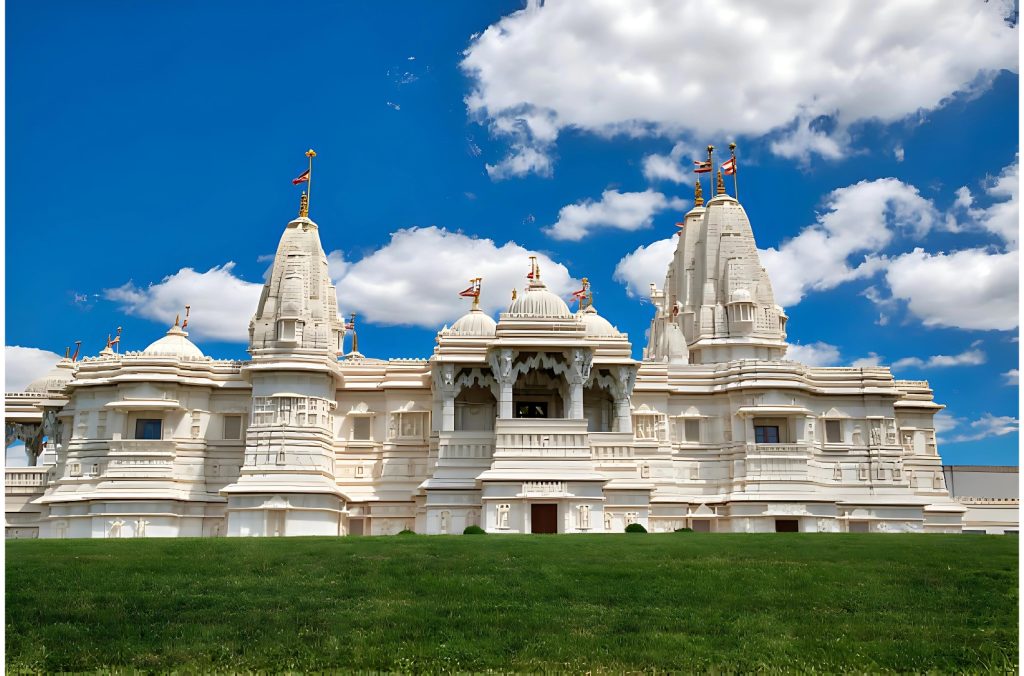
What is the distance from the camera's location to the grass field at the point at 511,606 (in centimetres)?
1689

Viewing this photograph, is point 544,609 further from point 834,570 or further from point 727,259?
point 727,259

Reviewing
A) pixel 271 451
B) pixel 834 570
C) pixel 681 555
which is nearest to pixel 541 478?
pixel 271 451

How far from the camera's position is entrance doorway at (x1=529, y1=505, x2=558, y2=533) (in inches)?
1626

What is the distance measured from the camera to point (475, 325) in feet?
164

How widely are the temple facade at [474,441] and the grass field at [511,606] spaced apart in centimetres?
1561

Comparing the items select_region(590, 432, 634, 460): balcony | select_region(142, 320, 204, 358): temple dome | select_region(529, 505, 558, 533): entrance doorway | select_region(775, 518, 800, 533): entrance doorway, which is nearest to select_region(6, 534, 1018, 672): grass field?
select_region(529, 505, 558, 533): entrance doorway

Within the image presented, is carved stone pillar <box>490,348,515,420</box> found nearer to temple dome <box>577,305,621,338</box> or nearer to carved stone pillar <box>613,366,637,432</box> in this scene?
carved stone pillar <box>613,366,637,432</box>

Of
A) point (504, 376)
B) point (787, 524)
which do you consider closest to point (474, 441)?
point (504, 376)

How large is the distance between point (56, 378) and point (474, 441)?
30516 mm

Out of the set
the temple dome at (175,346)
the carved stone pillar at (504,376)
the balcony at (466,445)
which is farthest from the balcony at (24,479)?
the carved stone pillar at (504,376)

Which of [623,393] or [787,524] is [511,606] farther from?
[787,524]

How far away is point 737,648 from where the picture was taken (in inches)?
684

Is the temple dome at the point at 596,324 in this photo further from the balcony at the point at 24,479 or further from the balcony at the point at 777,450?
the balcony at the point at 24,479

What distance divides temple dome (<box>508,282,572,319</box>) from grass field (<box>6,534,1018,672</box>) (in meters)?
18.6
